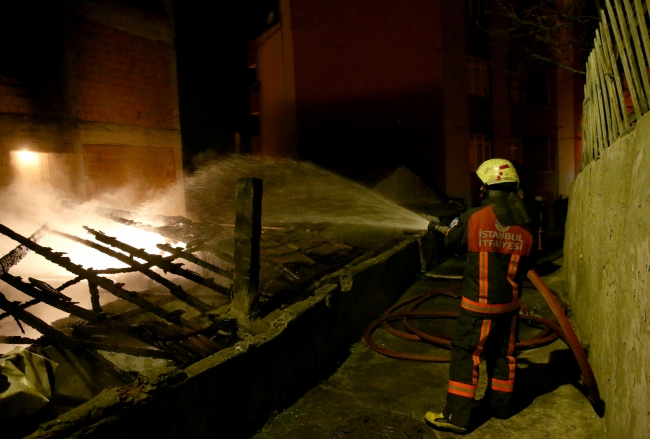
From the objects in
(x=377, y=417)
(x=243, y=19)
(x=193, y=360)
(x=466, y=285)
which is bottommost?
(x=377, y=417)

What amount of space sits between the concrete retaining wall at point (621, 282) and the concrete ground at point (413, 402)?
346mm

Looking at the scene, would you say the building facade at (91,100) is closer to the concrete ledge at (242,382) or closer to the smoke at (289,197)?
the smoke at (289,197)

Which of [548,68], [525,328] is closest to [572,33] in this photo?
[548,68]

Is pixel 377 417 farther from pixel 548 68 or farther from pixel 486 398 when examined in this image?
pixel 548 68

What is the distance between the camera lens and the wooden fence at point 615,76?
3.44m

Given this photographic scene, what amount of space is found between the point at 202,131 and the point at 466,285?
9681mm

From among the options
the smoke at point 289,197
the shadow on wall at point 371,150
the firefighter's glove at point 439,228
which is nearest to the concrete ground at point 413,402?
the firefighter's glove at point 439,228

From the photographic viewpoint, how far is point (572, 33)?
2378 cm

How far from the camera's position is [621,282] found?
2.93m

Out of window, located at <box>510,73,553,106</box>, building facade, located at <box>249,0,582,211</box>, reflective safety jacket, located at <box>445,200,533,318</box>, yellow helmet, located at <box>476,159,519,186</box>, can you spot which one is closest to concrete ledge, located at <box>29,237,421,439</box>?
reflective safety jacket, located at <box>445,200,533,318</box>

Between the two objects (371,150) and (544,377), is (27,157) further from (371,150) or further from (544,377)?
(371,150)

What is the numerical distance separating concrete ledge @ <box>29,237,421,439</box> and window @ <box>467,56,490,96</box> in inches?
666

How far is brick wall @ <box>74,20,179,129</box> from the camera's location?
27.5ft

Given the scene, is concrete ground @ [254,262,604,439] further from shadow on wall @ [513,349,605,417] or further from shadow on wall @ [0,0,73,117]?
shadow on wall @ [0,0,73,117]
